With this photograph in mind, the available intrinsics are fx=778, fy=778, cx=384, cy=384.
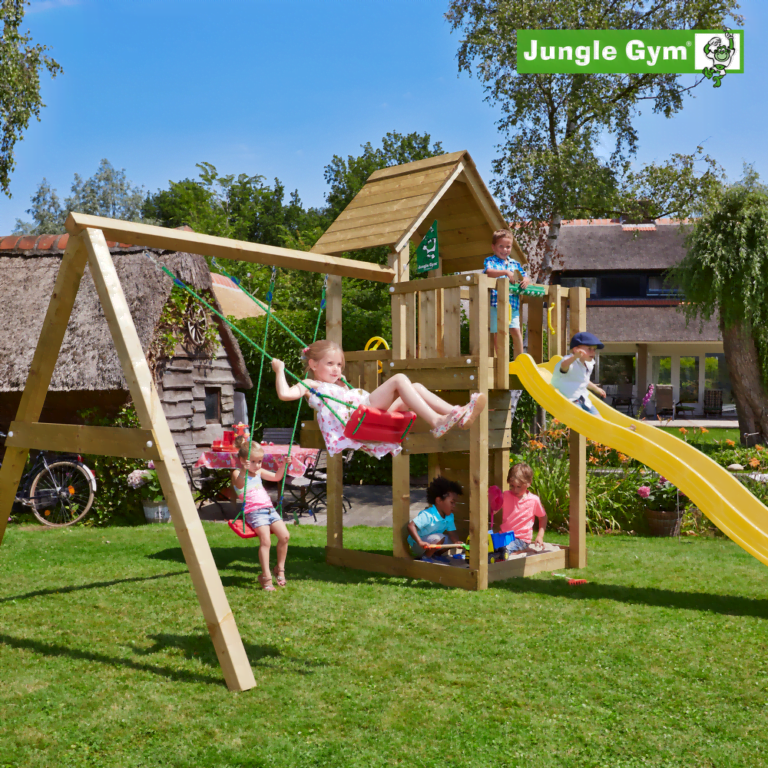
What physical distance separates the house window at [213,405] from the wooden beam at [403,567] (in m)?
6.52

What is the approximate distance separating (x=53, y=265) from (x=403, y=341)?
7940mm

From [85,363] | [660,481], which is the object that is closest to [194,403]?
[85,363]

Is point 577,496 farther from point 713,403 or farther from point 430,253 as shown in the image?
point 713,403

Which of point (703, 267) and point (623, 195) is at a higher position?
point (623, 195)

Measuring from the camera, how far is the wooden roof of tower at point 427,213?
8219 millimetres

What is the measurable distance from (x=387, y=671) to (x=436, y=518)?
3.19m

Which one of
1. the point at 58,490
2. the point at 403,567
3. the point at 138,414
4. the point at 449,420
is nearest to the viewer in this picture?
the point at 138,414

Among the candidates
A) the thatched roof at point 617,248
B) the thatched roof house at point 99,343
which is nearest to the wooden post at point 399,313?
the thatched roof house at point 99,343

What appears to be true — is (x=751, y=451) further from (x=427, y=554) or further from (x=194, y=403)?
(x=194, y=403)

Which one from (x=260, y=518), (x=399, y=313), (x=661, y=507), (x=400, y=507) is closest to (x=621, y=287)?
(x=661, y=507)

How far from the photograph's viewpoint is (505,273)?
795cm

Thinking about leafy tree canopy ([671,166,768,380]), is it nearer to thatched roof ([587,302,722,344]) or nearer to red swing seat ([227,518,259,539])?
thatched roof ([587,302,722,344])

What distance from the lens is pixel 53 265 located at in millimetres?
13273

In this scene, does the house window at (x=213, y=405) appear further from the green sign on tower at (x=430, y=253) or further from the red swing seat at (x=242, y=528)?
the red swing seat at (x=242, y=528)
